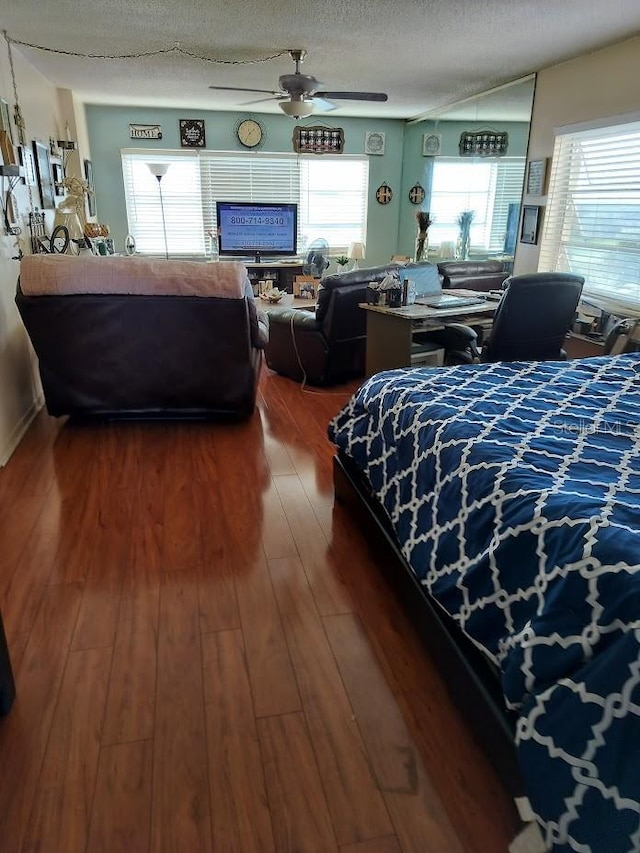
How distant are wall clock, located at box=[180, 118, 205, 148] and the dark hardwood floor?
538cm

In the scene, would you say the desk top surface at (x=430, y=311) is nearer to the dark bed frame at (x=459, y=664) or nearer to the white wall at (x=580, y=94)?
the white wall at (x=580, y=94)

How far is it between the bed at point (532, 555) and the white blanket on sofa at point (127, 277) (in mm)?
1389


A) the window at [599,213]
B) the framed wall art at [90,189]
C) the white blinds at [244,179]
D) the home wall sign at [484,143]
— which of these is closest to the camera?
the window at [599,213]

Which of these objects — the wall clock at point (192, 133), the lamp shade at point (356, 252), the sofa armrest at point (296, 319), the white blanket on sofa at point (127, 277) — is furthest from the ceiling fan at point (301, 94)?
the wall clock at point (192, 133)

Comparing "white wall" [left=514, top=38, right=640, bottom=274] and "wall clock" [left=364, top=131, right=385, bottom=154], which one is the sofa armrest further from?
"wall clock" [left=364, top=131, right=385, bottom=154]

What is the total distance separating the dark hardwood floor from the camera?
1304 mm

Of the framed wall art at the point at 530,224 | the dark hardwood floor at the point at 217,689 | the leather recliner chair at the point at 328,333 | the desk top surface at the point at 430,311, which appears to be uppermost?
the framed wall art at the point at 530,224

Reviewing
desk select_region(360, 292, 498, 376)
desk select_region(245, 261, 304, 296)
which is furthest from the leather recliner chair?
desk select_region(245, 261, 304, 296)

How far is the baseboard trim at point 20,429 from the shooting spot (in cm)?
314

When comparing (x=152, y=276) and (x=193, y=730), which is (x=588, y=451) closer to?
(x=193, y=730)

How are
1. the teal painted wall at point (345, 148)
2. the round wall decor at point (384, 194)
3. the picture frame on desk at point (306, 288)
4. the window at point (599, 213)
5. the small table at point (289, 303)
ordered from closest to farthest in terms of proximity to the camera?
the window at point (599, 213) → the small table at point (289, 303) → the picture frame on desk at point (306, 288) → the teal painted wall at point (345, 148) → the round wall decor at point (384, 194)

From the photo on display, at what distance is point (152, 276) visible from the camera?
3221 mm

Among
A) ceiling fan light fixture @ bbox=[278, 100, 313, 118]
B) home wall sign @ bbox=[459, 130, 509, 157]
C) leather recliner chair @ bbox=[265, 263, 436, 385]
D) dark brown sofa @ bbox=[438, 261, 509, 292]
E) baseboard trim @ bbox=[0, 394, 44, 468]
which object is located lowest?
baseboard trim @ bbox=[0, 394, 44, 468]

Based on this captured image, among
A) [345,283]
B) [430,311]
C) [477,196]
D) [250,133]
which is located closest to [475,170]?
[477,196]
